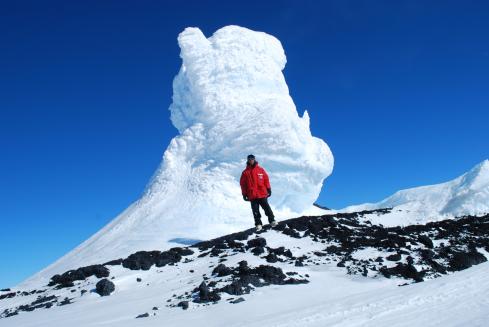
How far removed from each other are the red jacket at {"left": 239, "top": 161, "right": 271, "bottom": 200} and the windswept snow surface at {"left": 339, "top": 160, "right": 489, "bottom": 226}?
903 cm

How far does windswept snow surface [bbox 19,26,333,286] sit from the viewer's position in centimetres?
2391

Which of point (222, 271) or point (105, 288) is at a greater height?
point (105, 288)

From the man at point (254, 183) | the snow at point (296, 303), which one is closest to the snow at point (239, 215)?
the snow at point (296, 303)

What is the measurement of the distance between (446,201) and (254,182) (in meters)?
22.2

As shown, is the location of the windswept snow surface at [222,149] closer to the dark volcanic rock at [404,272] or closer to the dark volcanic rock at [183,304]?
the dark volcanic rock at [404,272]

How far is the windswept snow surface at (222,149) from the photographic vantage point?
23906 millimetres

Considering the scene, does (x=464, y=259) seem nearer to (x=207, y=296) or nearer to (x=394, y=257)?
(x=394, y=257)

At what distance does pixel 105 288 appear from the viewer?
410 inches

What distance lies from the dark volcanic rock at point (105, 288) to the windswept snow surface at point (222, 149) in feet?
32.3

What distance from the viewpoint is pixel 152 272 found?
12117 millimetres

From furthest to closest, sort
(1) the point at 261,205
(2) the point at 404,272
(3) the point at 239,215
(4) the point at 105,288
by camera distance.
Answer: (3) the point at 239,215
(1) the point at 261,205
(4) the point at 105,288
(2) the point at 404,272

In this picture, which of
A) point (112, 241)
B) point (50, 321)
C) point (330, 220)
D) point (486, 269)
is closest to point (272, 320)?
point (486, 269)

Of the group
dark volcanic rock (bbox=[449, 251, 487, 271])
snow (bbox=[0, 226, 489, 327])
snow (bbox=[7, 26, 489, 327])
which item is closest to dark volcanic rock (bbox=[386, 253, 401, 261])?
snow (bbox=[7, 26, 489, 327])

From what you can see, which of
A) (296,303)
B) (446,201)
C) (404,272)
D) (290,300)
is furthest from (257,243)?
(446,201)
